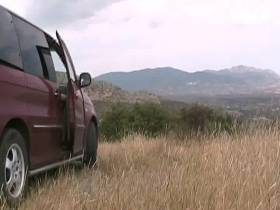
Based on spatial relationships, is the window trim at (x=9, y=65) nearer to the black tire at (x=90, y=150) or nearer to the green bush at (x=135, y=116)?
the black tire at (x=90, y=150)

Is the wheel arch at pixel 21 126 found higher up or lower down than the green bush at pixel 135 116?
higher up

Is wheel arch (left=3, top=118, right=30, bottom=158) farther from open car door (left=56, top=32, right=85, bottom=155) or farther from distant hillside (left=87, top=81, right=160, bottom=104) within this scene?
distant hillside (left=87, top=81, right=160, bottom=104)

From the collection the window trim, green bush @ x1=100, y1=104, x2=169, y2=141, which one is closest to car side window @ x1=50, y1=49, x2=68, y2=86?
the window trim

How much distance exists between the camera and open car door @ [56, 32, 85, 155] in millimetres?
7613

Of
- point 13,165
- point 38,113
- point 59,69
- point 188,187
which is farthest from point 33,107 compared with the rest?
point 188,187

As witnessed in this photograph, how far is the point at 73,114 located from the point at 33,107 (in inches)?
51.6

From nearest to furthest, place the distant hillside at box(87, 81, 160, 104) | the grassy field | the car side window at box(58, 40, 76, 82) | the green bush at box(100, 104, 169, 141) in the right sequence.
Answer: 1. the grassy field
2. the car side window at box(58, 40, 76, 82)
3. the green bush at box(100, 104, 169, 141)
4. the distant hillside at box(87, 81, 160, 104)

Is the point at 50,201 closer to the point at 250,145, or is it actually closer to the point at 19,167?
the point at 19,167

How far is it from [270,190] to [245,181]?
35 cm

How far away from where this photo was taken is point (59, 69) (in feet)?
26.5

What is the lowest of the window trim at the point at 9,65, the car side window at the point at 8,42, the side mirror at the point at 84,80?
the side mirror at the point at 84,80

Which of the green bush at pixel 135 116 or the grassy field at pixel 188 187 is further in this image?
the green bush at pixel 135 116

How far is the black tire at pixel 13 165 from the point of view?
554cm

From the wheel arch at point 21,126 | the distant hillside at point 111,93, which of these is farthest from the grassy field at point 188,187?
the distant hillside at point 111,93
